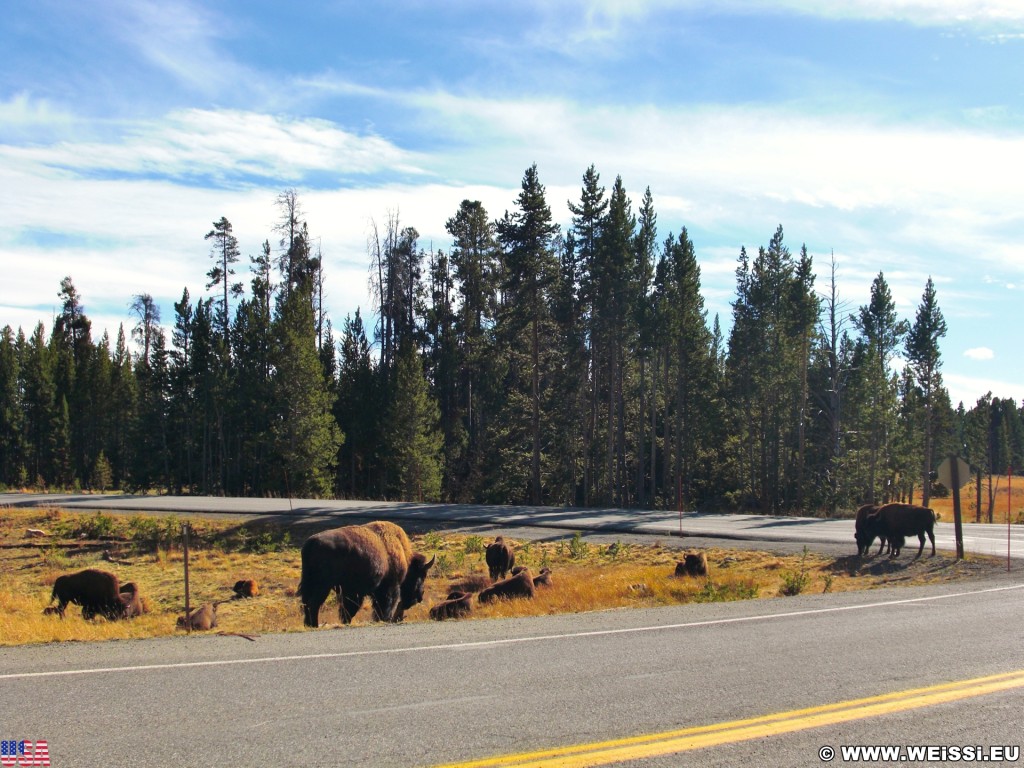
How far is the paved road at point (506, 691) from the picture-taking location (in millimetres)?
5172

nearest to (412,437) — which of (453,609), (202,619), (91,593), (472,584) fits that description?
(472,584)

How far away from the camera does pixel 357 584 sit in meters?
13.9

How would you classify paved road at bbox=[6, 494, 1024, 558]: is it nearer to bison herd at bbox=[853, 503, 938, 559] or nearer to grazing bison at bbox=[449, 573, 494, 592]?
bison herd at bbox=[853, 503, 938, 559]

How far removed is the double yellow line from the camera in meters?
4.89

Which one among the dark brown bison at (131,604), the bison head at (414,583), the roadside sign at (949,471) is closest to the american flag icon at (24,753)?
the bison head at (414,583)

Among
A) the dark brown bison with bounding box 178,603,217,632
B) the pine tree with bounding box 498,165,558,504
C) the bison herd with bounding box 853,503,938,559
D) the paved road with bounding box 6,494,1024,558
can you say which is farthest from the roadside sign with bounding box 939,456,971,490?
the pine tree with bounding box 498,165,558,504

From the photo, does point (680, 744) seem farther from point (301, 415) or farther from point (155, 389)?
point (155, 389)

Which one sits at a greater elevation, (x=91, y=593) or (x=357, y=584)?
(x=357, y=584)

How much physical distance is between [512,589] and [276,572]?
28.4 feet

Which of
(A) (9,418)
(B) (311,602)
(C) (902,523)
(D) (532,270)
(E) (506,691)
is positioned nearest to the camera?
(E) (506,691)

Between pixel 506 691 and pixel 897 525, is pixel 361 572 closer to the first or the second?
pixel 506 691

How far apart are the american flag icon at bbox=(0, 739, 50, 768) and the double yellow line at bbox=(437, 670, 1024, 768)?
8.31 feet

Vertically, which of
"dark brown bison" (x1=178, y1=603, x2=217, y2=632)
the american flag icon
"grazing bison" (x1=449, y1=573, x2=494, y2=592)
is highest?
the american flag icon

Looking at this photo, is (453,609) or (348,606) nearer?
(453,609)
